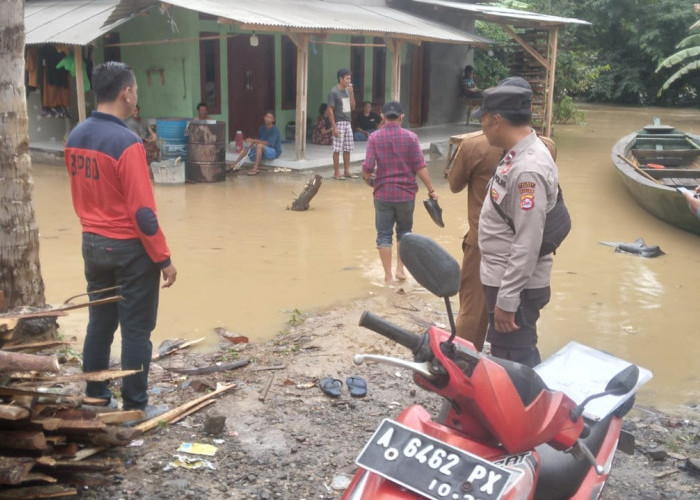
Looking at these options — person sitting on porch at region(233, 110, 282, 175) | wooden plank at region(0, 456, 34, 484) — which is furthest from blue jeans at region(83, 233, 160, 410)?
person sitting on porch at region(233, 110, 282, 175)

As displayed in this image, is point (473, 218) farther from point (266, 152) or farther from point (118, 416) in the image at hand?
point (266, 152)

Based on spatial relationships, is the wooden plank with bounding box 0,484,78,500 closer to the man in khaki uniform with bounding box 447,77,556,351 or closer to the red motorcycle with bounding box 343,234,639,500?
the red motorcycle with bounding box 343,234,639,500

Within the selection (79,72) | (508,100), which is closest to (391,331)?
(508,100)

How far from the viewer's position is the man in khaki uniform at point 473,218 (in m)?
4.29

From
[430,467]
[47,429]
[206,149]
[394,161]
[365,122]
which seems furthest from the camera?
[365,122]

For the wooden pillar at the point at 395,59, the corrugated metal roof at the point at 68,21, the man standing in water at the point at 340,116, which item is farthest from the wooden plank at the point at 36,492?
the wooden pillar at the point at 395,59

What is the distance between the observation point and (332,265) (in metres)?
7.57

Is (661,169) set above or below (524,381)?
below

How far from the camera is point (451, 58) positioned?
2028cm

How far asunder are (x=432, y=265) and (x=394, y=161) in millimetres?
4227

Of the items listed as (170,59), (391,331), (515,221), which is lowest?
(391,331)

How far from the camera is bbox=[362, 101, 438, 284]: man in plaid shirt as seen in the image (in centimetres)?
628

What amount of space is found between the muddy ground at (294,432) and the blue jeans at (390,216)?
1401mm

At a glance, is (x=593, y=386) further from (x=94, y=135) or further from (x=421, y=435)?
(x=94, y=135)
